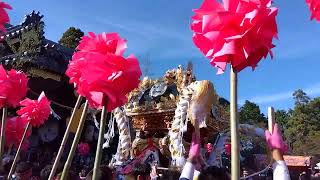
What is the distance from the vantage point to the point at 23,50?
1154 centimetres

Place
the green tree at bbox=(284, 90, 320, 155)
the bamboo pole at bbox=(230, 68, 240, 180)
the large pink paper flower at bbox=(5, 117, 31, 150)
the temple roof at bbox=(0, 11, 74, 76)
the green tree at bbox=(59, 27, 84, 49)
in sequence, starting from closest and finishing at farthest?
the bamboo pole at bbox=(230, 68, 240, 180) → the large pink paper flower at bbox=(5, 117, 31, 150) → the temple roof at bbox=(0, 11, 74, 76) → the green tree at bbox=(59, 27, 84, 49) → the green tree at bbox=(284, 90, 320, 155)

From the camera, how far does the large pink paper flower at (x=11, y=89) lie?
239 cm

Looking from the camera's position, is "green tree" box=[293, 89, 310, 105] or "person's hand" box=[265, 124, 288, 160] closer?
"person's hand" box=[265, 124, 288, 160]

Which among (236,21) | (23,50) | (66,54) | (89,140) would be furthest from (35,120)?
(89,140)

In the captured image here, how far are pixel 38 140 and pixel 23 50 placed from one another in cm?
396

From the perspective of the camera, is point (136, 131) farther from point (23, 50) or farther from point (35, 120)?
point (35, 120)

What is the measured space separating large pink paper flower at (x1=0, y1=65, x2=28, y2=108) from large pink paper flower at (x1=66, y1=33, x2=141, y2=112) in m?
0.72

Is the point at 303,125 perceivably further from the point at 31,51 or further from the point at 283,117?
the point at 31,51

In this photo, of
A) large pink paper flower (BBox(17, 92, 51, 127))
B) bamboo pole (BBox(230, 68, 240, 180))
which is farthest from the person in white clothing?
large pink paper flower (BBox(17, 92, 51, 127))

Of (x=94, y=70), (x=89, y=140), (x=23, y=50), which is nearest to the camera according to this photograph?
(x=94, y=70)

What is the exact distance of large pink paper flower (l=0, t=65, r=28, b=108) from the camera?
2391 millimetres

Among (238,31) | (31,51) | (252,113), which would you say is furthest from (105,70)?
(252,113)

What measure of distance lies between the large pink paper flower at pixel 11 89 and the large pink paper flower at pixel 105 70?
0.72 m

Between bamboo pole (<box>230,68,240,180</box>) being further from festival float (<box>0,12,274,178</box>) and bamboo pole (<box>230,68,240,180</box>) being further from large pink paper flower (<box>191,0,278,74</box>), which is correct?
festival float (<box>0,12,274,178</box>)
